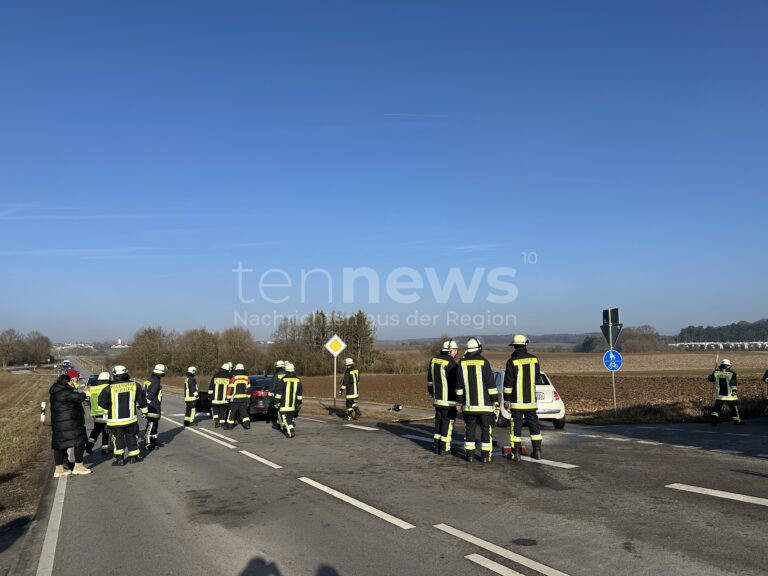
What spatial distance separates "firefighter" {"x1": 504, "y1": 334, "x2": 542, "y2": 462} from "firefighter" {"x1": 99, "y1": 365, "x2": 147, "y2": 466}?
6764mm

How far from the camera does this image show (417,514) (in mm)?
6754

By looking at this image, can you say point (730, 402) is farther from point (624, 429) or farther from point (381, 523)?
point (381, 523)

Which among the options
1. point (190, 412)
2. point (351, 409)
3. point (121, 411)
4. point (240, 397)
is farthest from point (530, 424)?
point (190, 412)

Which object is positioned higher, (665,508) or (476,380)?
(476,380)

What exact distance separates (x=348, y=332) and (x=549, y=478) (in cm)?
6500

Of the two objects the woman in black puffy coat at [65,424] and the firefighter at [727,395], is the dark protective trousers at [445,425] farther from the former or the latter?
the firefighter at [727,395]

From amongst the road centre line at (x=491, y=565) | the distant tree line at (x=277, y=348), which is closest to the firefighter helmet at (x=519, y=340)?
the road centre line at (x=491, y=565)

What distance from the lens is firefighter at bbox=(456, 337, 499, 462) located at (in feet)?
32.6

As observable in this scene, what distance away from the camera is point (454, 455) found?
10711mm

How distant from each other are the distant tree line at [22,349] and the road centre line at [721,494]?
543 ft

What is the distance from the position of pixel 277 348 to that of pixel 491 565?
226ft

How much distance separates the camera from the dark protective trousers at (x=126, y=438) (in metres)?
11.0

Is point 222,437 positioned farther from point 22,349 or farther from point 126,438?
point 22,349

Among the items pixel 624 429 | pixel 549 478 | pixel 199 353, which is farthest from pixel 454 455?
pixel 199 353
